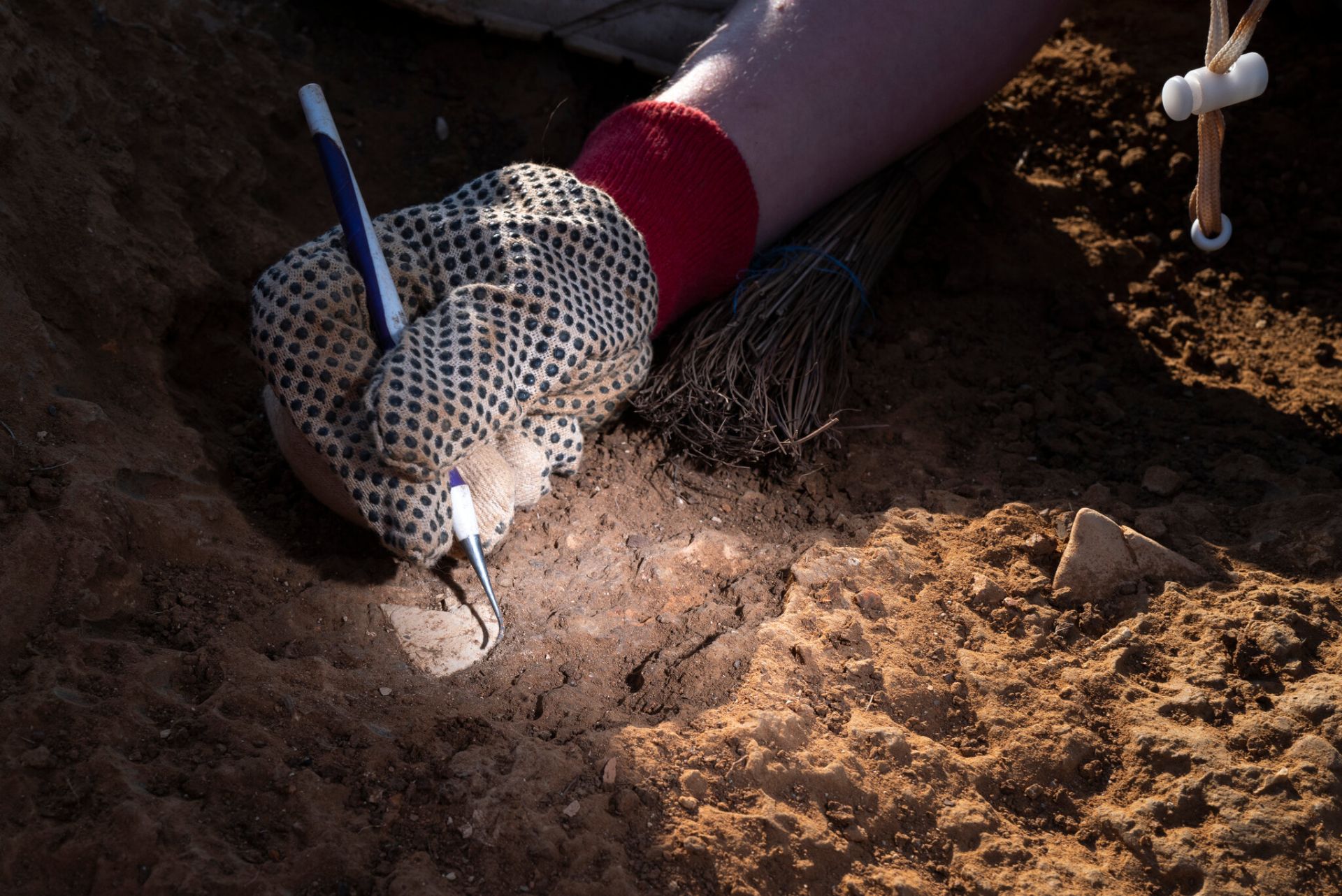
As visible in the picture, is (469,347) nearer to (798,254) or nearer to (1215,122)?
(798,254)

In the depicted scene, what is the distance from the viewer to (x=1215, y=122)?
4.02ft

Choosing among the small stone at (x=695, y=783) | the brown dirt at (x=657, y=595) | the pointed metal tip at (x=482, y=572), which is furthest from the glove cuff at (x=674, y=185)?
the small stone at (x=695, y=783)

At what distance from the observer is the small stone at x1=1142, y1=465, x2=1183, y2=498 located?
1.41 m

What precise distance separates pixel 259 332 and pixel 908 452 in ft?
3.06

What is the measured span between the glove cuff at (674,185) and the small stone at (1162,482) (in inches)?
28.1

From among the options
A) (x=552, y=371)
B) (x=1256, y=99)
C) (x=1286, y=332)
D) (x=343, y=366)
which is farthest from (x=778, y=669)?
(x=1256, y=99)

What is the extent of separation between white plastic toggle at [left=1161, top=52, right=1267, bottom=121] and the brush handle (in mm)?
946

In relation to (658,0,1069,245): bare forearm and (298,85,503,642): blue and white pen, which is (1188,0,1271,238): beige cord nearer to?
(658,0,1069,245): bare forearm

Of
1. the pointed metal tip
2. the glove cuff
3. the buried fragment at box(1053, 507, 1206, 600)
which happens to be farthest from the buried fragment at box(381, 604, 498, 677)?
the buried fragment at box(1053, 507, 1206, 600)

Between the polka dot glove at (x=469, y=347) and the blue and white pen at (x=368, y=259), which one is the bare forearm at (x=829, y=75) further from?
the blue and white pen at (x=368, y=259)

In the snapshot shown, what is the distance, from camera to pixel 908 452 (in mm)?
1517

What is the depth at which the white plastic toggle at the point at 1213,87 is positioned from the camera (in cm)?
116

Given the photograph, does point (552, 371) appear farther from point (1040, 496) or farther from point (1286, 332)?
point (1286, 332)

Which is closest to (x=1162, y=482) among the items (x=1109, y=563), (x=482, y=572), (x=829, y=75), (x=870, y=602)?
(x=1109, y=563)
